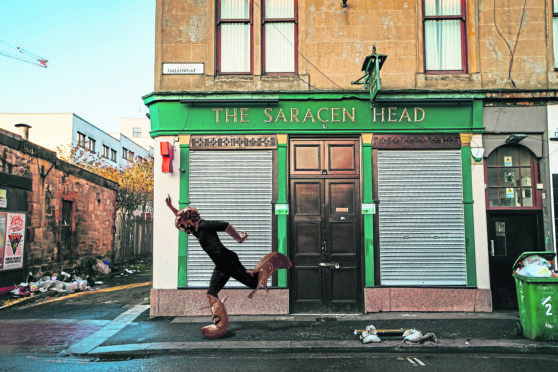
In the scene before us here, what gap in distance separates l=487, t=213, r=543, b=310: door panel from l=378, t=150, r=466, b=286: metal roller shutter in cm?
75

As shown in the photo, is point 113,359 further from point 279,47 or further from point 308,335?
point 279,47

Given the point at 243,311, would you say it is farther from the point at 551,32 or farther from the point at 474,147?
the point at 551,32

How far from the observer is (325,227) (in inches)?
372

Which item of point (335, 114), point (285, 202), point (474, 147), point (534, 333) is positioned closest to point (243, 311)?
point (285, 202)

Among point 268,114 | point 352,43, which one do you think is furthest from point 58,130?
point 352,43

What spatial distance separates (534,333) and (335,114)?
5.36 metres

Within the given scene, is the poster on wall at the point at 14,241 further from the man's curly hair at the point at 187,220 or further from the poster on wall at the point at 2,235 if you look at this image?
the man's curly hair at the point at 187,220

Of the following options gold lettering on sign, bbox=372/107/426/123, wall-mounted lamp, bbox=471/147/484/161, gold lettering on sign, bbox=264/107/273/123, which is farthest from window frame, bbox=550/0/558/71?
gold lettering on sign, bbox=264/107/273/123

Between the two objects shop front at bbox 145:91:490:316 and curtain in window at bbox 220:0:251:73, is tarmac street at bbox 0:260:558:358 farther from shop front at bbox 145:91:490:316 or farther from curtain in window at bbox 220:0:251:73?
curtain in window at bbox 220:0:251:73

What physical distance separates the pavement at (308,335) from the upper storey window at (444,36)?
529 centimetres

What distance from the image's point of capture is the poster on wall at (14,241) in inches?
461

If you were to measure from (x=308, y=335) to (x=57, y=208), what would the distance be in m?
11.1

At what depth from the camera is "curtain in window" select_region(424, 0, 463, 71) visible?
9898 millimetres

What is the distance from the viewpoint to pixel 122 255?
22.5 meters
